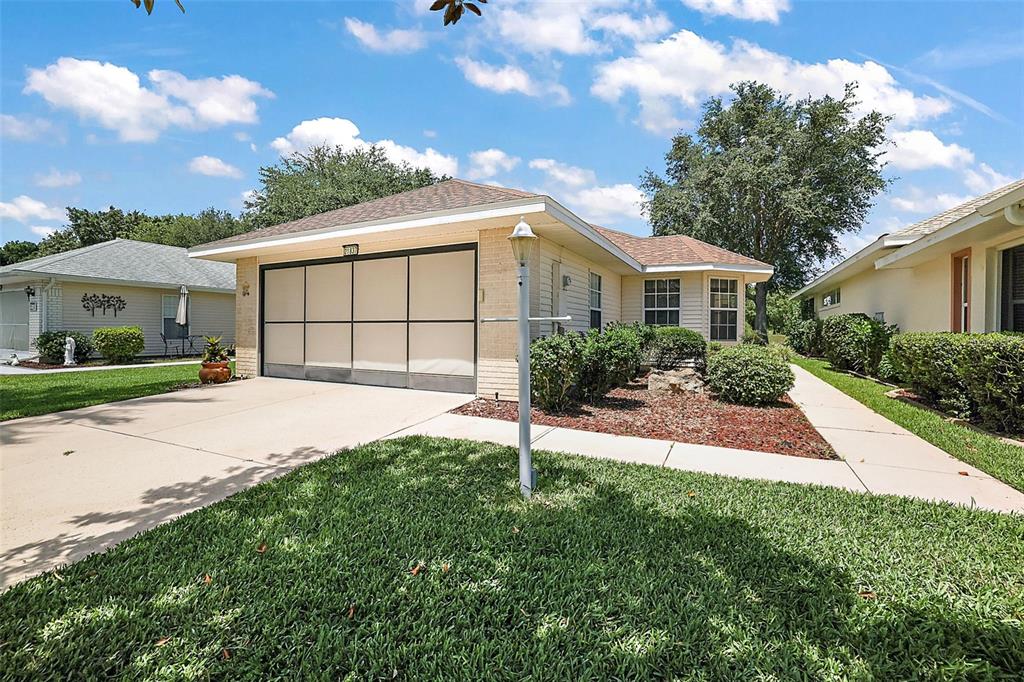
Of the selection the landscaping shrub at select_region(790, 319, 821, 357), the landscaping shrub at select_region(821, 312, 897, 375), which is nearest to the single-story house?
the landscaping shrub at select_region(821, 312, 897, 375)

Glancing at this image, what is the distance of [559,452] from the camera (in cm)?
468

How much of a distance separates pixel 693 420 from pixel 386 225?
6.03 meters

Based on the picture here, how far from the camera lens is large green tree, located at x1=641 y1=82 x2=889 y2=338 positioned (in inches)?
925

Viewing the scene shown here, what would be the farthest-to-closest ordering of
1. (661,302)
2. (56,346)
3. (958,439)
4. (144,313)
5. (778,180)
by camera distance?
(778,180) < (144,313) < (661,302) < (56,346) < (958,439)

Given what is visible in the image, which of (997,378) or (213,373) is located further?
(213,373)

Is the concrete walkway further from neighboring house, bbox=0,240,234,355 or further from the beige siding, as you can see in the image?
the beige siding

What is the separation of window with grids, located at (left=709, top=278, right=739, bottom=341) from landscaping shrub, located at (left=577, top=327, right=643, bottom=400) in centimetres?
686

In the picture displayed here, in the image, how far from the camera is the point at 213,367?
31.1ft

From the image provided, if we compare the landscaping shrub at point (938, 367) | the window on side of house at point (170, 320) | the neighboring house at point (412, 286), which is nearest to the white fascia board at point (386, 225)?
the neighboring house at point (412, 286)

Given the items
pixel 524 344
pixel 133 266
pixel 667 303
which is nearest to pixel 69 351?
pixel 133 266

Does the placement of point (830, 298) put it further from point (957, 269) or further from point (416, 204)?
point (416, 204)

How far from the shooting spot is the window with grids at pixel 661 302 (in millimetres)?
13586

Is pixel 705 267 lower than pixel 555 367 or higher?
higher

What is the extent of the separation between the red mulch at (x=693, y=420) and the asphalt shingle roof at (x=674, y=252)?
5934 mm
